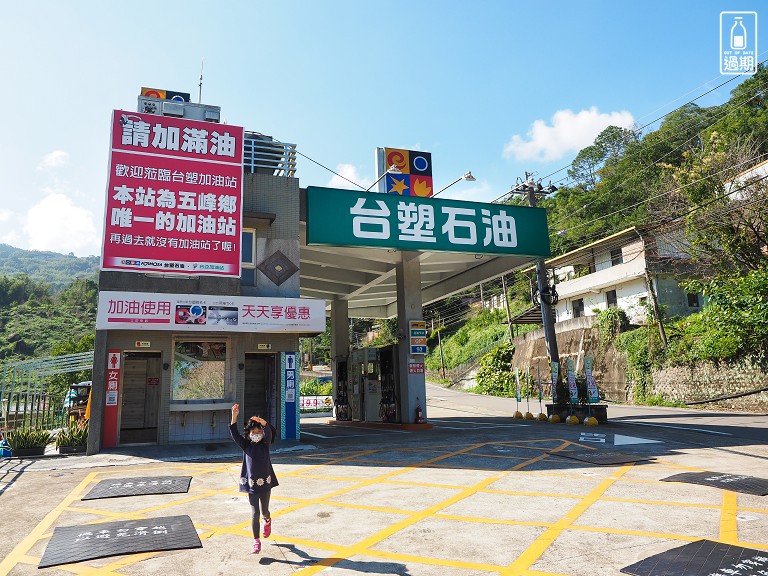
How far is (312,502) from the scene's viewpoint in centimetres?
764

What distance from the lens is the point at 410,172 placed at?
19359 millimetres

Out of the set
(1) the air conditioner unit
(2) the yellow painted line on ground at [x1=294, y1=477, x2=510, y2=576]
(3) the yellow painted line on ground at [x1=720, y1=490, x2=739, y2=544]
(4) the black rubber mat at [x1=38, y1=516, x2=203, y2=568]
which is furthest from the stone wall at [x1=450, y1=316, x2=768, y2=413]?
(1) the air conditioner unit

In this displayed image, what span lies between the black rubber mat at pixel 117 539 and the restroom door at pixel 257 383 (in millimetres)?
9264

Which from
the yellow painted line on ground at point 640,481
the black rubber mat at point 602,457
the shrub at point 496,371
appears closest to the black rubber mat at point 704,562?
the yellow painted line on ground at point 640,481

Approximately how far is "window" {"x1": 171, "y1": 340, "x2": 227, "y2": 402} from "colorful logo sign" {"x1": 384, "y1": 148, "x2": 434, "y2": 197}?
8.75 meters

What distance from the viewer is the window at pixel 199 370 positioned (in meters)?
13.6

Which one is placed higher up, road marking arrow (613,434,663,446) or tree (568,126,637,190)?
tree (568,126,637,190)

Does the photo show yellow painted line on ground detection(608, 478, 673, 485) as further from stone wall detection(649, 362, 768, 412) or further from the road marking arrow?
stone wall detection(649, 362, 768, 412)

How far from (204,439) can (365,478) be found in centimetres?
626

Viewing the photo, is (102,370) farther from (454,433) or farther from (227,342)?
(454,433)

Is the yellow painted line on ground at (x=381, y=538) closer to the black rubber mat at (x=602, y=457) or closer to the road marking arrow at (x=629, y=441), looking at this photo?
the black rubber mat at (x=602, y=457)

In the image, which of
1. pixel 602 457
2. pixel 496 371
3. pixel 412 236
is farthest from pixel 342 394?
pixel 496 371

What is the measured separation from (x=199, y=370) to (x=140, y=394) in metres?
4.63

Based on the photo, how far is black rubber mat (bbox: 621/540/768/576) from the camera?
14.8 ft
